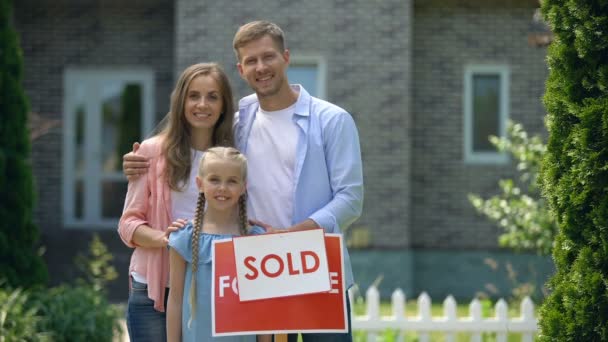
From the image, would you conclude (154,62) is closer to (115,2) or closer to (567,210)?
(115,2)

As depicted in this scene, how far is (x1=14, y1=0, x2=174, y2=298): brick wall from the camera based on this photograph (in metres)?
13.3

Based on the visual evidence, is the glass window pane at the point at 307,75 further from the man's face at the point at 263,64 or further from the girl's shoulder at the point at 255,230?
the girl's shoulder at the point at 255,230

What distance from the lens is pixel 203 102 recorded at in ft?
14.0

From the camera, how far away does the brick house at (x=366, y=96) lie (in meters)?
12.1

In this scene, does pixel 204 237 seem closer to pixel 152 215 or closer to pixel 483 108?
pixel 152 215

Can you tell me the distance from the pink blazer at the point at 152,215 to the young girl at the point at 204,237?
13 centimetres

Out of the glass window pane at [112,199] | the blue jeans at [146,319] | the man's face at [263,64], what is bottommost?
the blue jeans at [146,319]

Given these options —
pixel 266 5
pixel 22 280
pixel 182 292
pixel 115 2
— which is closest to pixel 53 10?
pixel 115 2

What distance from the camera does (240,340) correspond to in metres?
4.13

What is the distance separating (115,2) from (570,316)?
9.79m

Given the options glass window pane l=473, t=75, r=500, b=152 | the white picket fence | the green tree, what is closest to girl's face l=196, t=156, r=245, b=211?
the white picket fence

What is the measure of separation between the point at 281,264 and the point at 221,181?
416 mm

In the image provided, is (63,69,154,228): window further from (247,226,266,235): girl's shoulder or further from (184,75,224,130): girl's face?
(247,226,266,235): girl's shoulder

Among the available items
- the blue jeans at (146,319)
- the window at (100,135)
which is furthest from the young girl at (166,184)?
the window at (100,135)
